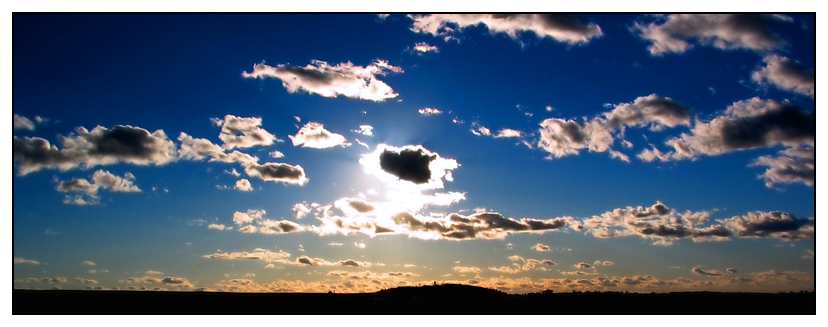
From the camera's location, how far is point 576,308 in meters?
93.8

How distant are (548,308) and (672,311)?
18.4m

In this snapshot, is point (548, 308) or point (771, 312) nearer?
point (771, 312)

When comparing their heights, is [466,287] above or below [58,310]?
below

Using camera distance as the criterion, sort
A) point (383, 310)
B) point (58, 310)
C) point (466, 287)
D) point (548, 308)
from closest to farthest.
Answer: point (58, 310) → point (383, 310) → point (548, 308) → point (466, 287)

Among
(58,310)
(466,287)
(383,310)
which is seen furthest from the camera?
(466,287)

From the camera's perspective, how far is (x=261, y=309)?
8881 centimetres

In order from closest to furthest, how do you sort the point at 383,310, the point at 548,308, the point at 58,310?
the point at 58,310
the point at 383,310
the point at 548,308

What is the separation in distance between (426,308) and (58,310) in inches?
2048

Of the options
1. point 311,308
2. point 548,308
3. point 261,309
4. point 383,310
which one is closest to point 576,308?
point 548,308

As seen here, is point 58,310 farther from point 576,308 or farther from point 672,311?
point 672,311

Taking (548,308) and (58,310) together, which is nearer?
(58,310)

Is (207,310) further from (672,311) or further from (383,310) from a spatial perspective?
(672,311)

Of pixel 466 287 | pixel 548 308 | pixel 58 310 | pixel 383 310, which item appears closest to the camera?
pixel 58 310

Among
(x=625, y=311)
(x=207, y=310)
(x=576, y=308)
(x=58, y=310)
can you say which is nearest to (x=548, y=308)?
(x=576, y=308)
